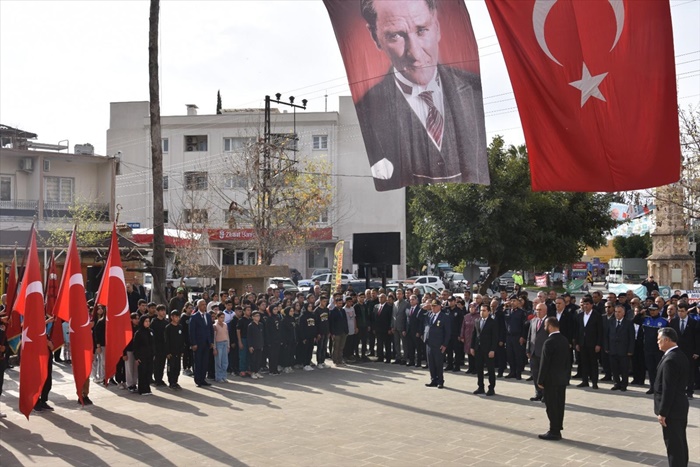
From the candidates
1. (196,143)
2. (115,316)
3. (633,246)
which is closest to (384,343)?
(115,316)

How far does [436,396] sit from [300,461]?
18.3 feet

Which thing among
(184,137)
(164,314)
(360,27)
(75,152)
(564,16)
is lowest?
(164,314)

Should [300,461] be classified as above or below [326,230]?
below

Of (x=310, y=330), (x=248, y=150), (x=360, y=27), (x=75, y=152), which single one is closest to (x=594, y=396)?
(x=310, y=330)

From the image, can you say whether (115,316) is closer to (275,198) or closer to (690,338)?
(690,338)

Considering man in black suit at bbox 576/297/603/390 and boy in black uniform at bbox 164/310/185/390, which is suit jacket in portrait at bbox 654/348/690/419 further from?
boy in black uniform at bbox 164/310/185/390

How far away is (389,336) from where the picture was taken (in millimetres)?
19844

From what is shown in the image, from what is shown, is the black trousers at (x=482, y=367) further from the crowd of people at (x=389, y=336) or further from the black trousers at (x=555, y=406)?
the black trousers at (x=555, y=406)

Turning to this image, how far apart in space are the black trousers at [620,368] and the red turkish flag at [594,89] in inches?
324

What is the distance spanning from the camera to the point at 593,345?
15.8 m

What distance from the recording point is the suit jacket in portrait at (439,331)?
1565 centimetres

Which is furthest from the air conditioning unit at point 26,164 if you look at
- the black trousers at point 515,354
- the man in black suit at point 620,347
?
the man in black suit at point 620,347

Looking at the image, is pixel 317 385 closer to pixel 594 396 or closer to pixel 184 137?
pixel 594 396

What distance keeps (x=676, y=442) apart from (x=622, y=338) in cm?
754
